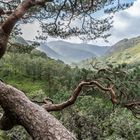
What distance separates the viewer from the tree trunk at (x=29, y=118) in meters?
7.57

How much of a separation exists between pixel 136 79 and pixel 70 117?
1187 inches

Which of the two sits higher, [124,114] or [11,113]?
[11,113]

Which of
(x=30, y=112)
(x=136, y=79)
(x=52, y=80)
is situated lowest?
(x=52, y=80)

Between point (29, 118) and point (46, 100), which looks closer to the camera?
point (29, 118)

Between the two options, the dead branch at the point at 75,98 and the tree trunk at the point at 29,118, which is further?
the dead branch at the point at 75,98

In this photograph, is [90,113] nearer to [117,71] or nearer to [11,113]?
[117,71]

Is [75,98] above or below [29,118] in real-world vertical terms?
below

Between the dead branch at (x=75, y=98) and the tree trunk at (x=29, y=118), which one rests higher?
the tree trunk at (x=29, y=118)

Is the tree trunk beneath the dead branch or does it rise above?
above

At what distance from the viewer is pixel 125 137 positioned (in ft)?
149

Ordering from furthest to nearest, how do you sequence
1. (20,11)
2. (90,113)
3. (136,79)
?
(90,113) → (136,79) → (20,11)

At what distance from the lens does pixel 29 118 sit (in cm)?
819

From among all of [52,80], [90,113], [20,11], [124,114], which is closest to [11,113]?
[20,11]

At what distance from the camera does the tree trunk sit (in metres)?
7.57
